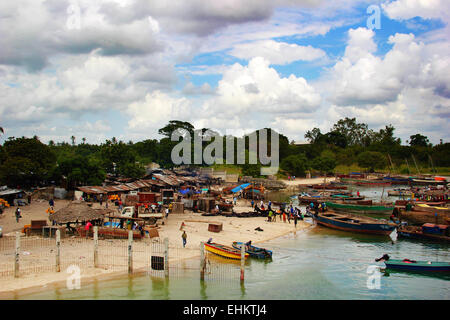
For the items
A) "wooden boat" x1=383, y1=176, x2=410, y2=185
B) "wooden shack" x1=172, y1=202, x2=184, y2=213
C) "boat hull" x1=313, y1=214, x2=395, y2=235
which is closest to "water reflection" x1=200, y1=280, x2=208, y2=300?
"boat hull" x1=313, y1=214, x2=395, y2=235

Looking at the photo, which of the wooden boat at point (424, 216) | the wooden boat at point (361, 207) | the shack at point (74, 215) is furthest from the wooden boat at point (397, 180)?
the shack at point (74, 215)

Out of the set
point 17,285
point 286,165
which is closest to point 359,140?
point 286,165

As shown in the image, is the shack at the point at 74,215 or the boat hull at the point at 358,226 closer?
the shack at the point at 74,215

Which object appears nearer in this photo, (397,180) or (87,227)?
(87,227)

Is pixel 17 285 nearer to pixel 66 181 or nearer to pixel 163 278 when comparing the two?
pixel 163 278

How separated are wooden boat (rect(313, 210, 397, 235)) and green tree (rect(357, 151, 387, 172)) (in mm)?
80707

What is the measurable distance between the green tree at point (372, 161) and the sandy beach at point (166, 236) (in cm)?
7744

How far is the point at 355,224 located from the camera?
115 feet

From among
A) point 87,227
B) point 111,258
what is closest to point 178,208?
point 87,227

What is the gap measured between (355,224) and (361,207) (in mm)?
16007

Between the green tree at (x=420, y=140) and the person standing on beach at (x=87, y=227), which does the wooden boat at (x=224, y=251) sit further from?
the green tree at (x=420, y=140)

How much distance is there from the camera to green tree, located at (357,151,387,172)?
114000 millimetres

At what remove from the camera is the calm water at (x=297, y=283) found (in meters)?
18.9

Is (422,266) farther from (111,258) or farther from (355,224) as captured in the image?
Result: (111,258)
